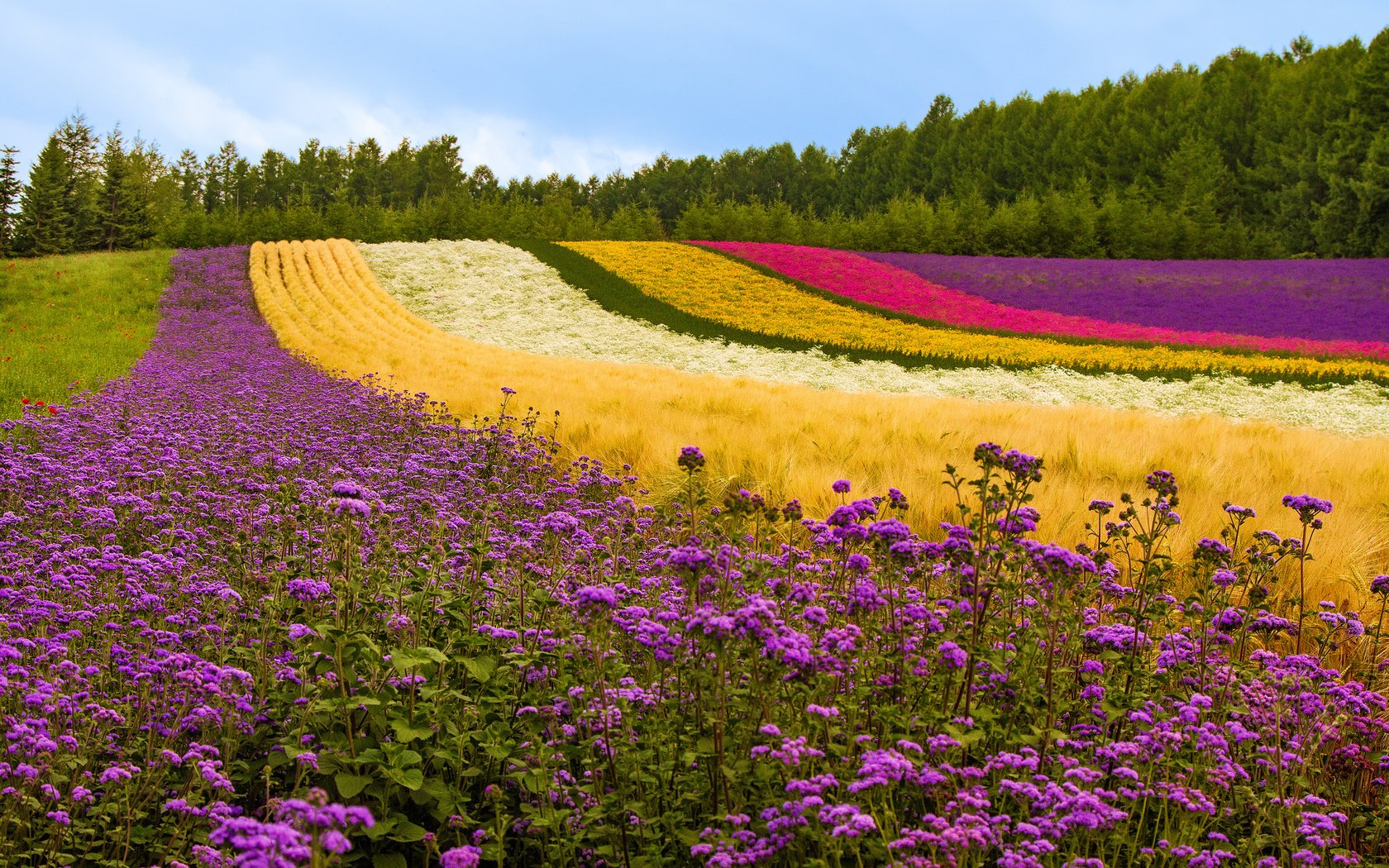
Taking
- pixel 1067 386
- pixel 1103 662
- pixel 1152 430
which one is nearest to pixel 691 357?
pixel 1067 386

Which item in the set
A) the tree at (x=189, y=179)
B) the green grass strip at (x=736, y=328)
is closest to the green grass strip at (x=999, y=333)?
the green grass strip at (x=736, y=328)

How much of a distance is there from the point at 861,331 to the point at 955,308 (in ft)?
23.7

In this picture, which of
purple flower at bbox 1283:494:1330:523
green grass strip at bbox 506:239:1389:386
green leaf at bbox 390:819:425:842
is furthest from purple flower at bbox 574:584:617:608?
green grass strip at bbox 506:239:1389:386

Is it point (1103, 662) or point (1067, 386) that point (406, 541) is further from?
point (1067, 386)

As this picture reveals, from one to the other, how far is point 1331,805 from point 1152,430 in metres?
6.14

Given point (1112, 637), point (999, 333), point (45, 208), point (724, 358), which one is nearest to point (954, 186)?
point (999, 333)

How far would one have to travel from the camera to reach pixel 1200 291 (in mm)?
36750

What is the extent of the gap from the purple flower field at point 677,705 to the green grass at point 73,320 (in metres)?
9.10

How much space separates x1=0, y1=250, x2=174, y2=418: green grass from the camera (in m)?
13.9

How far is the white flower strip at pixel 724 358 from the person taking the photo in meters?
17.8

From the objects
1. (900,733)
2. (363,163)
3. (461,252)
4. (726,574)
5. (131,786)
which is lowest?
(131,786)

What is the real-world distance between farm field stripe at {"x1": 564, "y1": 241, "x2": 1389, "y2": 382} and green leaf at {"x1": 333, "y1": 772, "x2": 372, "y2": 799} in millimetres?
23056

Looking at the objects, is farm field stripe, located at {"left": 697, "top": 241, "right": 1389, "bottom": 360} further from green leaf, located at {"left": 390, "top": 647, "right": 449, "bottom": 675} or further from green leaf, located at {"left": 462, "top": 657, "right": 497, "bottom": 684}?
green leaf, located at {"left": 390, "top": 647, "right": 449, "bottom": 675}

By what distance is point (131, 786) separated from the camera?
10.1 feet
